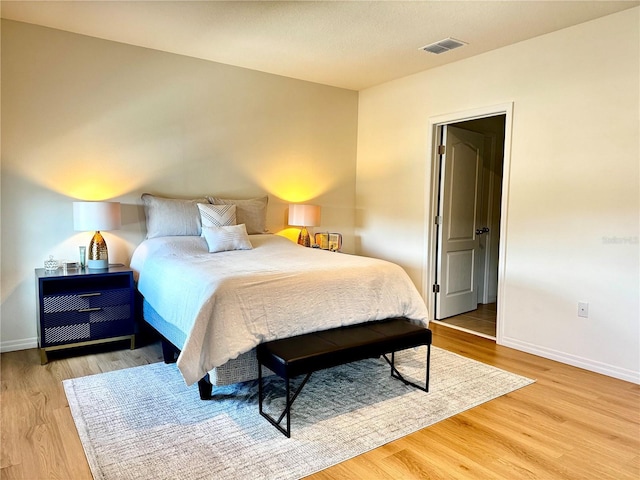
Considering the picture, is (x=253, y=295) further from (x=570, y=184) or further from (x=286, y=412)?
(x=570, y=184)

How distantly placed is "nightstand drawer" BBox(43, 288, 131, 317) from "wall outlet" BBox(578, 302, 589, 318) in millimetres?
3437

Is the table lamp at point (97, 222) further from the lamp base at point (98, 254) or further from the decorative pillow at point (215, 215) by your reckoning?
the decorative pillow at point (215, 215)

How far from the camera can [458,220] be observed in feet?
15.5

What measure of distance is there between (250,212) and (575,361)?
9.88 ft

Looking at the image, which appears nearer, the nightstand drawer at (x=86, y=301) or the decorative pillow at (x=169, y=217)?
the nightstand drawer at (x=86, y=301)

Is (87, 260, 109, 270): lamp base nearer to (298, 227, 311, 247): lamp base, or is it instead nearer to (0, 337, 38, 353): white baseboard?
(0, 337, 38, 353): white baseboard

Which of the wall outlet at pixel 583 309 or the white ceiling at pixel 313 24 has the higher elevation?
the white ceiling at pixel 313 24

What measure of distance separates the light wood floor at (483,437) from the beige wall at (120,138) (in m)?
1.06

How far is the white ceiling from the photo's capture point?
301cm

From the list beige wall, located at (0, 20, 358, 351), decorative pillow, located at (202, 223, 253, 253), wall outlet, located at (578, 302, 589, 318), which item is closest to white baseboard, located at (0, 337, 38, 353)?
beige wall, located at (0, 20, 358, 351)

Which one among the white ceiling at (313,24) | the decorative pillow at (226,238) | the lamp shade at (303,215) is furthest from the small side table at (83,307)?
the white ceiling at (313,24)

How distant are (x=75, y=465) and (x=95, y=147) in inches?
102

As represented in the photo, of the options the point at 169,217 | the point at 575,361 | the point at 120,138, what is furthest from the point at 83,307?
the point at 575,361

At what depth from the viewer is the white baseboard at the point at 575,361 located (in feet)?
10.2
